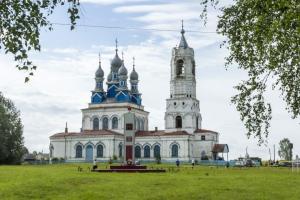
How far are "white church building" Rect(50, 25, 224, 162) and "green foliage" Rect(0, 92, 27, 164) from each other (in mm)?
22006

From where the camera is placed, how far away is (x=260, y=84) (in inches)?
701

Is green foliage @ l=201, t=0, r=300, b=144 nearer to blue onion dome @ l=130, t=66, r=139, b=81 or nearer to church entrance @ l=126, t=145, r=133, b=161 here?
church entrance @ l=126, t=145, r=133, b=161

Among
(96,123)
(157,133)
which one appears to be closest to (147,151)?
(157,133)

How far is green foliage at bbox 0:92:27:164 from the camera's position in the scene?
69.7 meters

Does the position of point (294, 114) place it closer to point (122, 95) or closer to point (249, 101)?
point (249, 101)

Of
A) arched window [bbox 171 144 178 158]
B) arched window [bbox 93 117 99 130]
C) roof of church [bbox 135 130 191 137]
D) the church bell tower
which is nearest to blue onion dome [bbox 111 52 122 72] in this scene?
arched window [bbox 93 117 99 130]

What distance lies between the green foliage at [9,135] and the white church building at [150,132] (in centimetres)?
2201

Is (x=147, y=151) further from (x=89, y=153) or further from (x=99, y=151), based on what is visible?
(x=89, y=153)

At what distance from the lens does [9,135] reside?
232 ft

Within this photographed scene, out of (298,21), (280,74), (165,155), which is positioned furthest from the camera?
(165,155)

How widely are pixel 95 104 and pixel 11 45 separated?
306 feet

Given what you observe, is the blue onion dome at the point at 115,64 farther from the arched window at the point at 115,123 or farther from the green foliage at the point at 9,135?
the green foliage at the point at 9,135

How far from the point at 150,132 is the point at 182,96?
9.23m

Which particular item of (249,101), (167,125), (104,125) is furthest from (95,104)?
(249,101)
